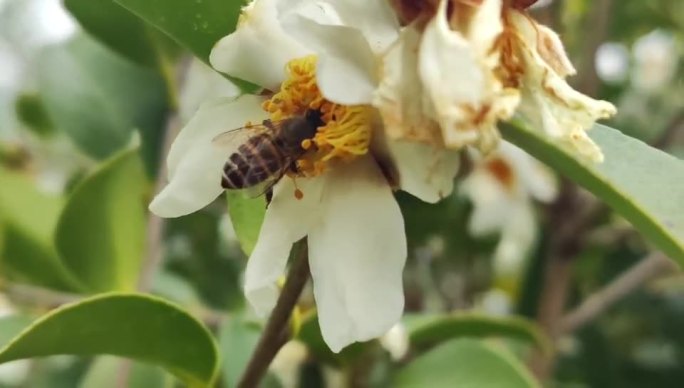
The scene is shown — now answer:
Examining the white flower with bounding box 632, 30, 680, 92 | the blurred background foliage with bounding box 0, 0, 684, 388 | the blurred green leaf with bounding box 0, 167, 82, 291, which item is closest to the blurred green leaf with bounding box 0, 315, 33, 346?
the blurred background foliage with bounding box 0, 0, 684, 388

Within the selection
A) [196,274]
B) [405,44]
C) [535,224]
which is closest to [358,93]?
[405,44]

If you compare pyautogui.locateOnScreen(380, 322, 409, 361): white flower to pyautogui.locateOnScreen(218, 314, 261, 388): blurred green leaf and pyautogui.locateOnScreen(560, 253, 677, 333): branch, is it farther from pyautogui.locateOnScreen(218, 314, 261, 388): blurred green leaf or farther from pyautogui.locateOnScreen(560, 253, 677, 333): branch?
pyautogui.locateOnScreen(560, 253, 677, 333): branch

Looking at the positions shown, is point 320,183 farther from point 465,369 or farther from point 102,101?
Answer: point 102,101

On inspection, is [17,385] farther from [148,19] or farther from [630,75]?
[630,75]

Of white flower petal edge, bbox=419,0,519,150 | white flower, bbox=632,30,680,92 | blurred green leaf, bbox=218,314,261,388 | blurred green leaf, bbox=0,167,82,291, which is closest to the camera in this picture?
white flower petal edge, bbox=419,0,519,150

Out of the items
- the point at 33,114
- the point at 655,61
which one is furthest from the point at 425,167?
the point at 655,61

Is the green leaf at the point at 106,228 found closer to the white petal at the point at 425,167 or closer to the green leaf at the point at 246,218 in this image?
the green leaf at the point at 246,218

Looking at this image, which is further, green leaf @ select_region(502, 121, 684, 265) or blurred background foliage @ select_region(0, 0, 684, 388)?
blurred background foliage @ select_region(0, 0, 684, 388)

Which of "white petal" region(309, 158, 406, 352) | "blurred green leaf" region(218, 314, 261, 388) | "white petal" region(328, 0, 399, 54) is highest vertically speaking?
"white petal" region(328, 0, 399, 54)
